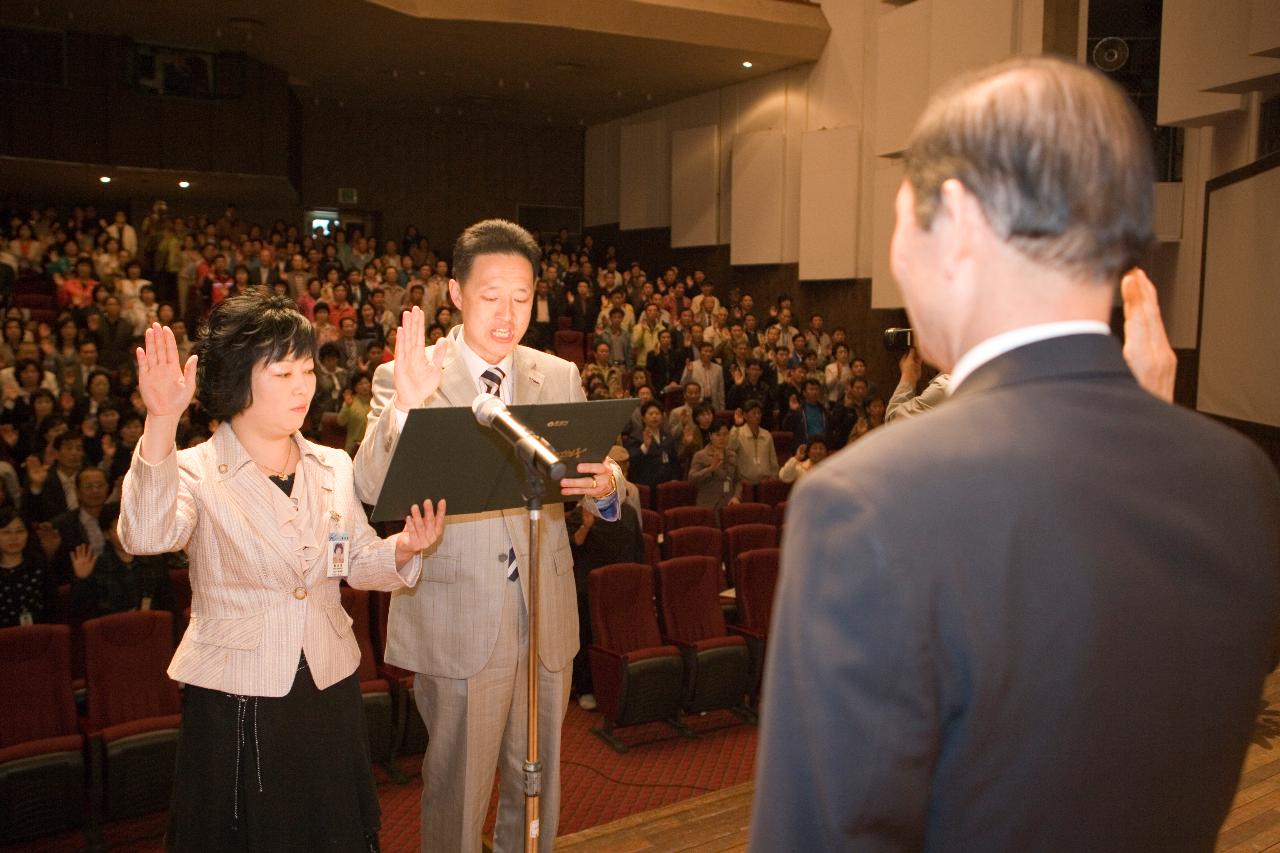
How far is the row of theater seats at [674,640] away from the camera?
4391 mm

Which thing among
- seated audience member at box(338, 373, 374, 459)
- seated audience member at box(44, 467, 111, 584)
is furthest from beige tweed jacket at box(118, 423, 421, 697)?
seated audience member at box(338, 373, 374, 459)

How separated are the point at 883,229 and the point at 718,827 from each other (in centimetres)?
955

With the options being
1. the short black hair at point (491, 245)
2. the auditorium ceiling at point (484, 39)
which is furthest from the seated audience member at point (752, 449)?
the auditorium ceiling at point (484, 39)

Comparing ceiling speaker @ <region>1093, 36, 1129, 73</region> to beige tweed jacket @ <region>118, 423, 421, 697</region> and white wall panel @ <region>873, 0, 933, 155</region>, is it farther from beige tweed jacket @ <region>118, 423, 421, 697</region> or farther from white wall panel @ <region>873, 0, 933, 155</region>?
beige tweed jacket @ <region>118, 423, 421, 697</region>

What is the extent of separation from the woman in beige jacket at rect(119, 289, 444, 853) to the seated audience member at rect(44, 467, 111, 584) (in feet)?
10.2

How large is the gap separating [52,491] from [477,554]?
425cm

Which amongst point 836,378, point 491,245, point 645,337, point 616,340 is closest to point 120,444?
point 491,245

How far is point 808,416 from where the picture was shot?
9281 millimetres

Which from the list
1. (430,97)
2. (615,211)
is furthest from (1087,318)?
(615,211)

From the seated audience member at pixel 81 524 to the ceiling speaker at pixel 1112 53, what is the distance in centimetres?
966

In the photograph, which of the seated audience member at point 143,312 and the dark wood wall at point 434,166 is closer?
the seated audience member at point 143,312

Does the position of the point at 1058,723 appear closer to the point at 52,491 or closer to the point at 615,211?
the point at 52,491

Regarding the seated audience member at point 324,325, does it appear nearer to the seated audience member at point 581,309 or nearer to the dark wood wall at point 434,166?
the seated audience member at point 581,309

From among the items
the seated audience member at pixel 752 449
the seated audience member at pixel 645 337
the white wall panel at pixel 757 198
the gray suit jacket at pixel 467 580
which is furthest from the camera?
the white wall panel at pixel 757 198
